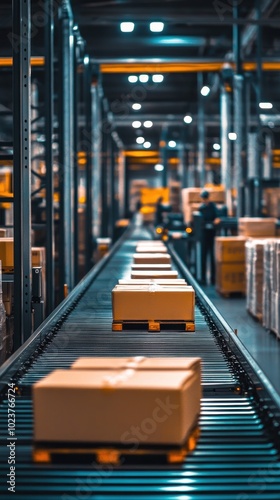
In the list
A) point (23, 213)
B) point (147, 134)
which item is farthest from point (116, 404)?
point (147, 134)

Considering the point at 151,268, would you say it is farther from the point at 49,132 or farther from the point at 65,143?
the point at 65,143

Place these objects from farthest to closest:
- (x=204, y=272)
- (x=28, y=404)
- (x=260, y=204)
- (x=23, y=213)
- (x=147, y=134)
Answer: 1. (x=147, y=134)
2. (x=204, y=272)
3. (x=260, y=204)
4. (x=23, y=213)
5. (x=28, y=404)

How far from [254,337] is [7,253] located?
3.65 m

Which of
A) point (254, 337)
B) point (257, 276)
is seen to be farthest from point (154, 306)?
point (257, 276)

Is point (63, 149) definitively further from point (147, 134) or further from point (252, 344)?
point (147, 134)

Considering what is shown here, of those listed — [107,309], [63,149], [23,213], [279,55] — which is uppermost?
[279,55]

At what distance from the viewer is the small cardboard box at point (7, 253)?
7.61m

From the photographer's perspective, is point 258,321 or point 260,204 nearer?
point 258,321

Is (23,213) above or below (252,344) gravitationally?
above

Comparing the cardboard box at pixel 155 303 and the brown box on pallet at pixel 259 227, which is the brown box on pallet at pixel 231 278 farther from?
the cardboard box at pixel 155 303

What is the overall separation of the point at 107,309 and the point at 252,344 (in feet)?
9.12

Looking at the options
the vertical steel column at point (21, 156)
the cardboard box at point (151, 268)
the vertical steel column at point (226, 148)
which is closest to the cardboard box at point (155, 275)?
the cardboard box at point (151, 268)

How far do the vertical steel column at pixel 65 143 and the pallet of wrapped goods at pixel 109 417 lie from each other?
8014 millimetres

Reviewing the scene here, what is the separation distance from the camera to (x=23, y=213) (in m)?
6.99
